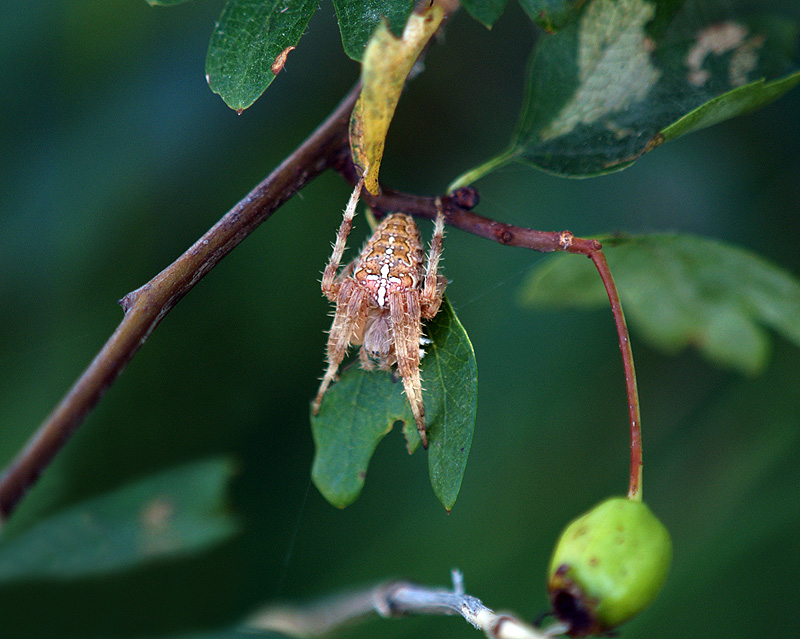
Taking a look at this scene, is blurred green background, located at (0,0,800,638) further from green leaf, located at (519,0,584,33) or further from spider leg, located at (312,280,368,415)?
green leaf, located at (519,0,584,33)

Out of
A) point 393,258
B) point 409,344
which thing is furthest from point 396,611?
point 393,258

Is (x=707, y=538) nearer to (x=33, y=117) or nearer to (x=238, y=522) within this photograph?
(x=238, y=522)

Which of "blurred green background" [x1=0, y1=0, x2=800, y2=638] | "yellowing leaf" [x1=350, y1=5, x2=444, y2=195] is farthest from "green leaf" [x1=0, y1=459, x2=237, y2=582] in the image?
"yellowing leaf" [x1=350, y1=5, x2=444, y2=195]

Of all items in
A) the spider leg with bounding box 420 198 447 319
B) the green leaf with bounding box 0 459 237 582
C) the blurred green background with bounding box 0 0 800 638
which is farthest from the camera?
the blurred green background with bounding box 0 0 800 638

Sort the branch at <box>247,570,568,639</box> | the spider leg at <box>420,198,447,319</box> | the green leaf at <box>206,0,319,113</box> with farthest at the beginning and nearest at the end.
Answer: the spider leg at <box>420,198,447,319</box> → the green leaf at <box>206,0,319,113</box> → the branch at <box>247,570,568,639</box>

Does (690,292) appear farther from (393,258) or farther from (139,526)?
(139,526)

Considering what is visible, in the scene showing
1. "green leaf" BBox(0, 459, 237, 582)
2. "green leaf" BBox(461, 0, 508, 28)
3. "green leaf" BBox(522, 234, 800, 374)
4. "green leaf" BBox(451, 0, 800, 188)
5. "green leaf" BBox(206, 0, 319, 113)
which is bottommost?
"green leaf" BBox(522, 234, 800, 374)

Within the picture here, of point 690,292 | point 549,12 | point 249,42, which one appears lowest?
point 690,292

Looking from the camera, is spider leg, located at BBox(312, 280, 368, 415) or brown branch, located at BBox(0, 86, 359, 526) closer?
brown branch, located at BBox(0, 86, 359, 526)
